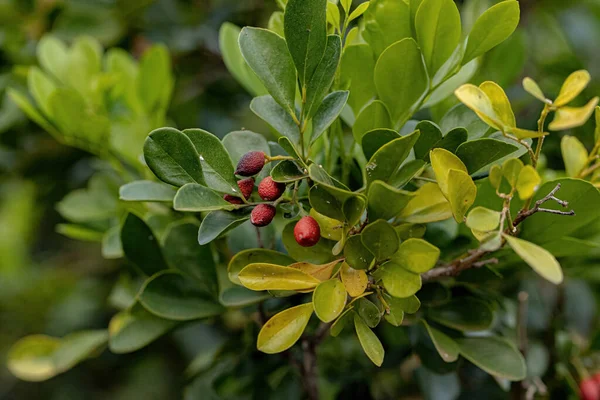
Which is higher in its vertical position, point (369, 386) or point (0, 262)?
point (369, 386)

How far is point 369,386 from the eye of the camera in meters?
0.92

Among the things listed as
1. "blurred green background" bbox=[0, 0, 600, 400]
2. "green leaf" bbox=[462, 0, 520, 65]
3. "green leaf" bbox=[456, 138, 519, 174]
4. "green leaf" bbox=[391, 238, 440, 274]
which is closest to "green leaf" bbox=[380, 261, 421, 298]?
"green leaf" bbox=[391, 238, 440, 274]

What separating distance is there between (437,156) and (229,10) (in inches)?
37.8

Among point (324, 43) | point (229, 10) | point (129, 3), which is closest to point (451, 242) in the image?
point (324, 43)

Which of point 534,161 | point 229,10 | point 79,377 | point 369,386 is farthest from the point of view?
point 79,377

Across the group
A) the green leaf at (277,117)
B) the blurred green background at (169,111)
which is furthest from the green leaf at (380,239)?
the blurred green background at (169,111)

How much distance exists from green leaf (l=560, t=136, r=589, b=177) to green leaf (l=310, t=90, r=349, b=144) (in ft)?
0.86

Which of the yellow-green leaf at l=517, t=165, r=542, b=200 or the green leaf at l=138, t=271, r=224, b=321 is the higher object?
the yellow-green leaf at l=517, t=165, r=542, b=200

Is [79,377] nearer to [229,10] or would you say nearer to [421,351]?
[229,10]

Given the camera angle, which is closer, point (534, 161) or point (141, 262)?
point (534, 161)

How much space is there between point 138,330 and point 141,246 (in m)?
0.10

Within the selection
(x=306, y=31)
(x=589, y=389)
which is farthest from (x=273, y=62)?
(x=589, y=389)

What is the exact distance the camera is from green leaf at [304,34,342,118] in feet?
1.76

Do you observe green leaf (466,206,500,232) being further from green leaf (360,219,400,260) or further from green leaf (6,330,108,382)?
green leaf (6,330,108,382)
